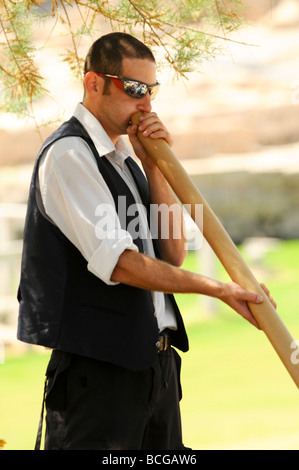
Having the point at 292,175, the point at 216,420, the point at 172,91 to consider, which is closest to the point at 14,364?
the point at 216,420

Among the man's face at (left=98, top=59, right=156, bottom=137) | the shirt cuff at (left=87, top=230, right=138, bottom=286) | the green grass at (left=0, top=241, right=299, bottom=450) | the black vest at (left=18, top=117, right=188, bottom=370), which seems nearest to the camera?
the shirt cuff at (left=87, top=230, right=138, bottom=286)

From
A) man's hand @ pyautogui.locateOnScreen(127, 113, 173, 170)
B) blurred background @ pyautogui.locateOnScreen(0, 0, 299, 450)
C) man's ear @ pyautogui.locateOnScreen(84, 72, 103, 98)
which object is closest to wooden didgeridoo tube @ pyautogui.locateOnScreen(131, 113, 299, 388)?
man's hand @ pyautogui.locateOnScreen(127, 113, 173, 170)

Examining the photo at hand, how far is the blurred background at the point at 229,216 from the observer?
596cm

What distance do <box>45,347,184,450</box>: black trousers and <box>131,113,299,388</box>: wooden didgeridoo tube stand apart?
0.39 metres

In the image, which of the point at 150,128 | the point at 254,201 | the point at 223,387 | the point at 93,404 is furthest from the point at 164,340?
the point at 254,201

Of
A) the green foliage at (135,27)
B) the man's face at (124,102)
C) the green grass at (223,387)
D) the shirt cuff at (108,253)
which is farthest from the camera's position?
the green grass at (223,387)

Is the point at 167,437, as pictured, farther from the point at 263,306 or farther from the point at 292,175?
the point at 292,175

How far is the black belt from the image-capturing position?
2.35m

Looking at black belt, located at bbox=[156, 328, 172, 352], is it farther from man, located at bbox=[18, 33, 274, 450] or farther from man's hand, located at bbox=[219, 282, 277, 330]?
man's hand, located at bbox=[219, 282, 277, 330]

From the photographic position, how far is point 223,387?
264 inches

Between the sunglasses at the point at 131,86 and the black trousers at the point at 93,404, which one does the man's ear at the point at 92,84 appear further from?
the black trousers at the point at 93,404

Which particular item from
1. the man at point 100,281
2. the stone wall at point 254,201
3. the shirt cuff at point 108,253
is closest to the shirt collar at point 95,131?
the man at point 100,281

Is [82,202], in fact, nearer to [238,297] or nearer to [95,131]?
[95,131]
